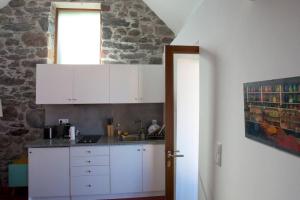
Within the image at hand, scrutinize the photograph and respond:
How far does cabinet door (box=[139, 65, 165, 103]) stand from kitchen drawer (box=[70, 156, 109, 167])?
1.08 metres

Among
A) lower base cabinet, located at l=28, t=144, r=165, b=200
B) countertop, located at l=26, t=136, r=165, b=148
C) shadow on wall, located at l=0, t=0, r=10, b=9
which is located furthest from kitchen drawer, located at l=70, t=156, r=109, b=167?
shadow on wall, located at l=0, t=0, r=10, b=9

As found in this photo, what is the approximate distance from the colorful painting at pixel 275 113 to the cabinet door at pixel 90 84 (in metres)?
2.72

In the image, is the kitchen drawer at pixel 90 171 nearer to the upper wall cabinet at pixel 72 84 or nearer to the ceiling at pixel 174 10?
the upper wall cabinet at pixel 72 84

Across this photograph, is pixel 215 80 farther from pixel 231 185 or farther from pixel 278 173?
pixel 278 173

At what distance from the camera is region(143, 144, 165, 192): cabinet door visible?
352 cm

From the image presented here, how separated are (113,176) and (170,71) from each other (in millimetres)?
2103

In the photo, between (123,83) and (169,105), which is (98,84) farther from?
(169,105)

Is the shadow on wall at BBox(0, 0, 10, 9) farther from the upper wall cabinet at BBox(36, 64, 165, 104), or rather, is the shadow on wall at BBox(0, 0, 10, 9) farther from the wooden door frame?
the wooden door frame

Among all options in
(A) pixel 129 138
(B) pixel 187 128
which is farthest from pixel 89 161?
(B) pixel 187 128

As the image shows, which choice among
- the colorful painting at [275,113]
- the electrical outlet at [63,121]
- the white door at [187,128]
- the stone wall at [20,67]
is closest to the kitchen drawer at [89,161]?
the electrical outlet at [63,121]

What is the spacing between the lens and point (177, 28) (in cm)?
386

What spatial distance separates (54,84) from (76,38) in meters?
1.06

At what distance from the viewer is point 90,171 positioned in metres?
3.42

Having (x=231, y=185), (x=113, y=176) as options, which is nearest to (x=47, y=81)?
(x=113, y=176)
